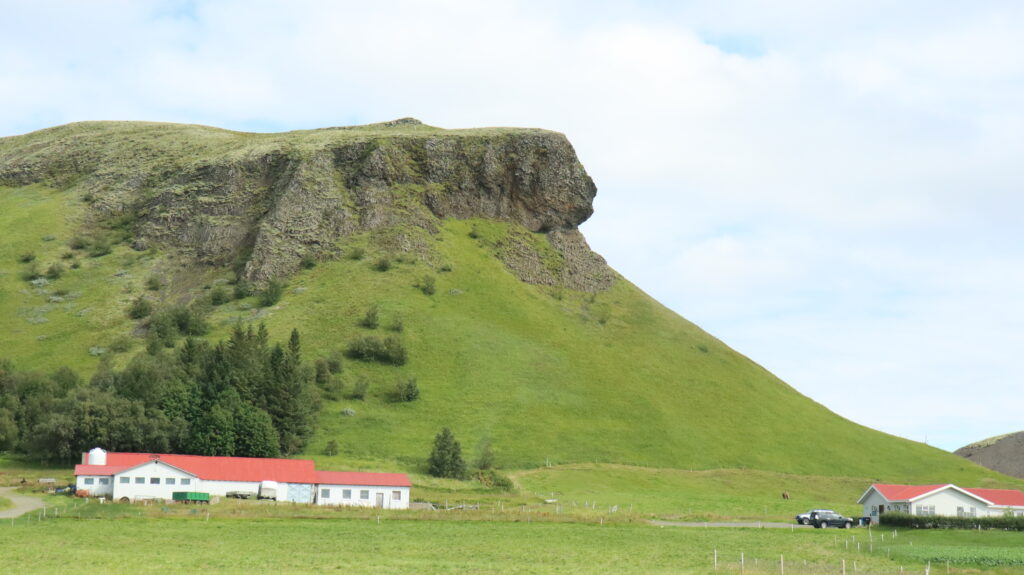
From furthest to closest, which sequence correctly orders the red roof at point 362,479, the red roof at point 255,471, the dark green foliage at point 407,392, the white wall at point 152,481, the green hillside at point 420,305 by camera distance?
the dark green foliage at point 407,392, the green hillside at point 420,305, the red roof at point 362,479, the red roof at point 255,471, the white wall at point 152,481

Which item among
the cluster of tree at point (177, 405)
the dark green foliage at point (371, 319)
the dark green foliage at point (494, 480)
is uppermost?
the dark green foliage at point (371, 319)

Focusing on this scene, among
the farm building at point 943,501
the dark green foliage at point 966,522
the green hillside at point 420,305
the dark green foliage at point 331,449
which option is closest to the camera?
the dark green foliage at point 966,522

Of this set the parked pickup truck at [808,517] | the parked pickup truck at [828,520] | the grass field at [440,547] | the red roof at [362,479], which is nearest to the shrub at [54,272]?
the red roof at [362,479]

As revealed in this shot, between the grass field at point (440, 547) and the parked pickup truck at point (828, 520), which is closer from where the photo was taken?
the grass field at point (440, 547)

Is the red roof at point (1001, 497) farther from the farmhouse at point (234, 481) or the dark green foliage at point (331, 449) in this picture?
the dark green foliage at point (331, 449)

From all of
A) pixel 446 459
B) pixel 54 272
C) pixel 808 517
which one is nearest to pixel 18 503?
pixel 446 459

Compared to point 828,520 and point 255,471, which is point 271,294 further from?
point 828,520

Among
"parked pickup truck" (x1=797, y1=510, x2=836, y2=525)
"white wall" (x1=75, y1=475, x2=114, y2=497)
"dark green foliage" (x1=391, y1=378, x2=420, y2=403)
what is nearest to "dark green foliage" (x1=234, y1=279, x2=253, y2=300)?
"dark green foliage" (x1=391, y1=378, x2=420, y2=403)

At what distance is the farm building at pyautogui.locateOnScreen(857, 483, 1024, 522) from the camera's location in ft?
273

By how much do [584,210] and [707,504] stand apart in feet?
302

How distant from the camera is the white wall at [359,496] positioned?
283 ft

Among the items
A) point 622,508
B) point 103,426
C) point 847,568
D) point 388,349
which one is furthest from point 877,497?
point 103,426

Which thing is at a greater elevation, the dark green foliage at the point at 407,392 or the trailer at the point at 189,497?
the dark green foliage at the point at 407,392

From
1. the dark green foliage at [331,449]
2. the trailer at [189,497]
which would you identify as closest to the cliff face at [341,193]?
the dark green foliage at [331,449]
